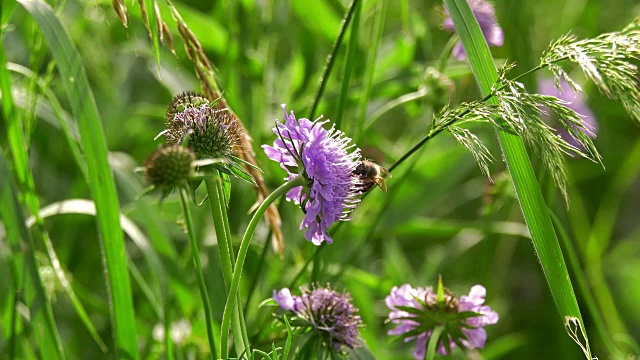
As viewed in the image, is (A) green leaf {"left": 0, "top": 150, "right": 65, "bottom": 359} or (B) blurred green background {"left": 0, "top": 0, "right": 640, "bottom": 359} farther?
(B) blurred green background {"left": 0, "top": 0, "right": 640, "bottom": 359}

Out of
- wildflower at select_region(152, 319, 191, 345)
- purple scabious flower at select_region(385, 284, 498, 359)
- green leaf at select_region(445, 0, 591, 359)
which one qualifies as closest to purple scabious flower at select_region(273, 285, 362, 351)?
purple scabious flower at select_region(385, 284, 498, 359)

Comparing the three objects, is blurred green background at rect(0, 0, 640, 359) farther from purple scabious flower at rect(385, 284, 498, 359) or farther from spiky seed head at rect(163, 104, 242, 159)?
spiky seed head at rect(163, 104, 242, 159)

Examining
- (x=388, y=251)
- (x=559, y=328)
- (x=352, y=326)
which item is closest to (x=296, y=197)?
(x=352, y=326)

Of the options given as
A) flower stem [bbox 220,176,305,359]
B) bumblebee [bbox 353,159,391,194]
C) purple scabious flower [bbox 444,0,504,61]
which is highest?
purple scabious flower [bbox 444,0,504,61]

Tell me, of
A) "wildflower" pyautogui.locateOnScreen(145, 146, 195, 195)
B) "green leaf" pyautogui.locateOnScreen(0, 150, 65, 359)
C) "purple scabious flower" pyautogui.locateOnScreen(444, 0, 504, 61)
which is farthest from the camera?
"purple scabious flower" pyautogui.locateOnScreen(444, 0, 504, 61)

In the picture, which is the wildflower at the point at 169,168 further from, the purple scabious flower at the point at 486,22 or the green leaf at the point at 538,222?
the purple scabious flower at the point at 486,22

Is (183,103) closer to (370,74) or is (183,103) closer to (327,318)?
(327,318)

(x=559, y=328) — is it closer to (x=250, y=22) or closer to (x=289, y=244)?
(x=289, y=244)
